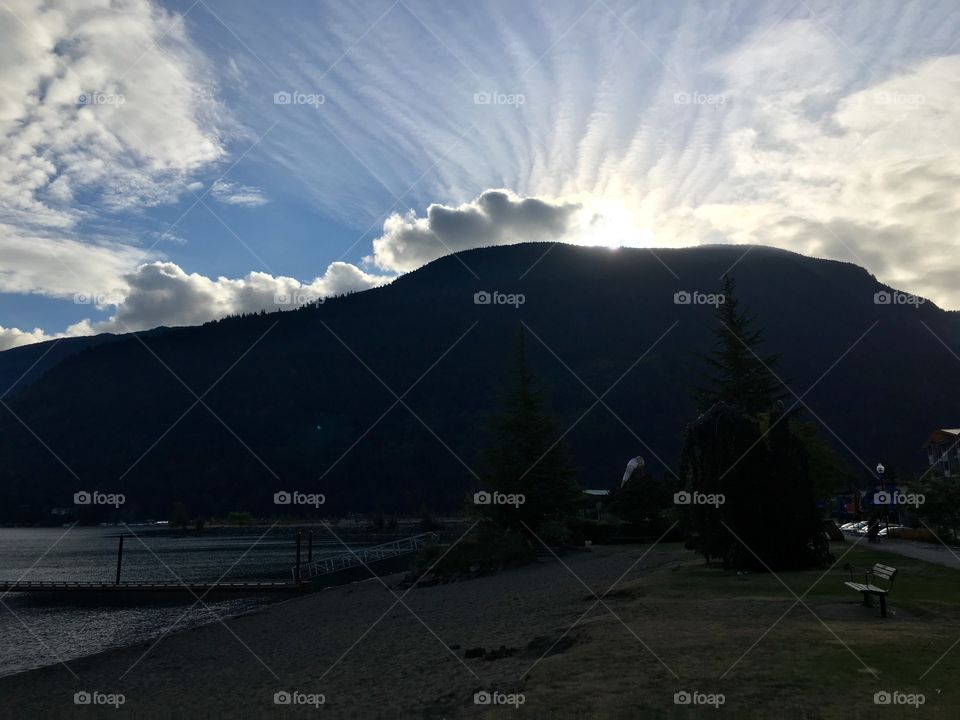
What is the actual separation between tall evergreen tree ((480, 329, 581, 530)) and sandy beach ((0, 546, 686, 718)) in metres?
15.6

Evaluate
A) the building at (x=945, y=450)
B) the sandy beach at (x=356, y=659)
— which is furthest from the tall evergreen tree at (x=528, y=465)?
the building at (x=945, y=450)

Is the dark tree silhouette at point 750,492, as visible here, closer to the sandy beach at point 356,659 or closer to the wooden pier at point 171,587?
the sandy beach at point 356,659

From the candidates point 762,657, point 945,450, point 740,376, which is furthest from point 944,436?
point 762,657

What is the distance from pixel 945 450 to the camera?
76.2 m

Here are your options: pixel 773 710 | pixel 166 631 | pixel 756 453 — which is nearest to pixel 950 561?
pixel 756 453

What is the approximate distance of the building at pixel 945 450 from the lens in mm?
71681

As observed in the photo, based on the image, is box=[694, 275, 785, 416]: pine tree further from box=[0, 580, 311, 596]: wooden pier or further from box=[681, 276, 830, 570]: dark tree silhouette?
box=[0, 580, 311, 596]: wooden pier

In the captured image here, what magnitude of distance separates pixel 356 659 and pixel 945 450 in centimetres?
7837

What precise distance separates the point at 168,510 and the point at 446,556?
7123 inches

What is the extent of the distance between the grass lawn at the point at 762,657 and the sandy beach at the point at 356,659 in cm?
40

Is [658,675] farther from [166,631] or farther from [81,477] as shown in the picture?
[81,477]

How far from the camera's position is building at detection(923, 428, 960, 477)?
235 feet

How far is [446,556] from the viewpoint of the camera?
41.8m

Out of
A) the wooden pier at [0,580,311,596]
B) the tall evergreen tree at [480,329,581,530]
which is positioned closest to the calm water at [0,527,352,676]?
the wooden pier at [0,580,311,596]
